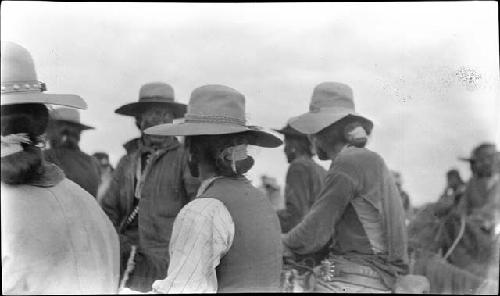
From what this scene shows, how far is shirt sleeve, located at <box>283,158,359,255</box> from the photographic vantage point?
291 cm

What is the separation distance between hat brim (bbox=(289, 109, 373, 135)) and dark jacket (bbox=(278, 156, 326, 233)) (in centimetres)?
12

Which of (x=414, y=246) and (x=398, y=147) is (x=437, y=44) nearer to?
(x=398, y=147)

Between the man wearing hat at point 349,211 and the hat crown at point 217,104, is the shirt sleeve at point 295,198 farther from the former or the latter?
the hat crown at point 217,104

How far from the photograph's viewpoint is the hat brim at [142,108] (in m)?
2.88

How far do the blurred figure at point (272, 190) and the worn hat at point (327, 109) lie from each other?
0.24 m

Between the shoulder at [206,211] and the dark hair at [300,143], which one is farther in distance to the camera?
the dark hair at [300,143]

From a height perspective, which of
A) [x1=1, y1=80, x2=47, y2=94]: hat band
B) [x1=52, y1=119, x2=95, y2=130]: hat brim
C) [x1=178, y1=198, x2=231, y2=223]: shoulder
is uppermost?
[x1=1, y1=80, x2=47, y2=94]: hat band

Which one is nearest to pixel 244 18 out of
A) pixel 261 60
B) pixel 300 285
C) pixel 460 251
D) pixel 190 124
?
pixel 261 60

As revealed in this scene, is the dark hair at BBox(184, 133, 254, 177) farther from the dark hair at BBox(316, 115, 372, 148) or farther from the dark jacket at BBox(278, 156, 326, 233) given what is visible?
the dark hair at BBox(316, 115, 372, 148)

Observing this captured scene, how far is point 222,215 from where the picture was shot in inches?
107

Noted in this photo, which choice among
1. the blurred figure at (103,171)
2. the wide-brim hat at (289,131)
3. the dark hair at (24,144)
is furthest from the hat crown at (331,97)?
the dark hair at (24,144)

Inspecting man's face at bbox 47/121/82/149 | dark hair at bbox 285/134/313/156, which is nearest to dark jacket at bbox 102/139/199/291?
man's face at bbox 47/121/82/149

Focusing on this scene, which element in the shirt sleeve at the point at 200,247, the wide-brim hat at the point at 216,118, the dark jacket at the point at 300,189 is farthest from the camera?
the dark jacket at the point at 300,189

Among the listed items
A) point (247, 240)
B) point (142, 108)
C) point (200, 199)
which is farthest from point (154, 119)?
point (247, 240)
